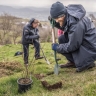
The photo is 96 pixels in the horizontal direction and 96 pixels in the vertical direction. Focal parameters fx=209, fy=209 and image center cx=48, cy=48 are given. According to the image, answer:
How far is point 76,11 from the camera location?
18.2 ft

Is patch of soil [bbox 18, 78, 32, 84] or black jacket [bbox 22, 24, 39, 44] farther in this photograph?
A: black jacket [bbox 22, 24, 39, 44]

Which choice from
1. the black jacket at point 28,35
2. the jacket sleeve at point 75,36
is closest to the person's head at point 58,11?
the jacket sleeve at point 75,36

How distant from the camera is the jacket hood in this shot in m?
5.41

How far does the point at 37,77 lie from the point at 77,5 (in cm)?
243

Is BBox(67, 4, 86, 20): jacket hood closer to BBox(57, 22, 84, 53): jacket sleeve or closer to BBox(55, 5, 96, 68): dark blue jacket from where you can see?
BBox(55, 5, 96, 68): dark blue jacket

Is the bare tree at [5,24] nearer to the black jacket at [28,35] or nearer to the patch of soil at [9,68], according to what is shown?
the black jacket at [28,35]

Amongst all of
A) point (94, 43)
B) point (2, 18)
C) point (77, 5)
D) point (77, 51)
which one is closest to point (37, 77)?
point (77, 51)

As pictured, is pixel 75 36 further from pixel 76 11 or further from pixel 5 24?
pixel 5 24

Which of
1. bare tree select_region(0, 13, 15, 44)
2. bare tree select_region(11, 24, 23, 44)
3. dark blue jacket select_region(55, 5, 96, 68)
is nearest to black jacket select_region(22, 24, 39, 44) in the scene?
dark blue jacket select_region(55, 5, 96, 68)

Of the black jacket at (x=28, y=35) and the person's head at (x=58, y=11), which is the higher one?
the person's head at (x=58, y=11)

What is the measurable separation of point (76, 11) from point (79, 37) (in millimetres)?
697

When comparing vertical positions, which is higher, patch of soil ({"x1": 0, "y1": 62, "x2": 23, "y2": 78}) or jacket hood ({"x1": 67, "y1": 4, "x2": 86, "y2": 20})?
jacket hood ({"x1": 67, "y1": 4, "x2": 86, "y2": 20})

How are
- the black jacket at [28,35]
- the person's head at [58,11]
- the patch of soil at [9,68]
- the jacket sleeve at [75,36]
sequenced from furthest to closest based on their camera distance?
the black jacket at [28,35], the patch of soil at [9,68], the person's head at [58,11], the jacket sleeve at [75,36]

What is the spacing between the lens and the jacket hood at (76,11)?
5413mm
